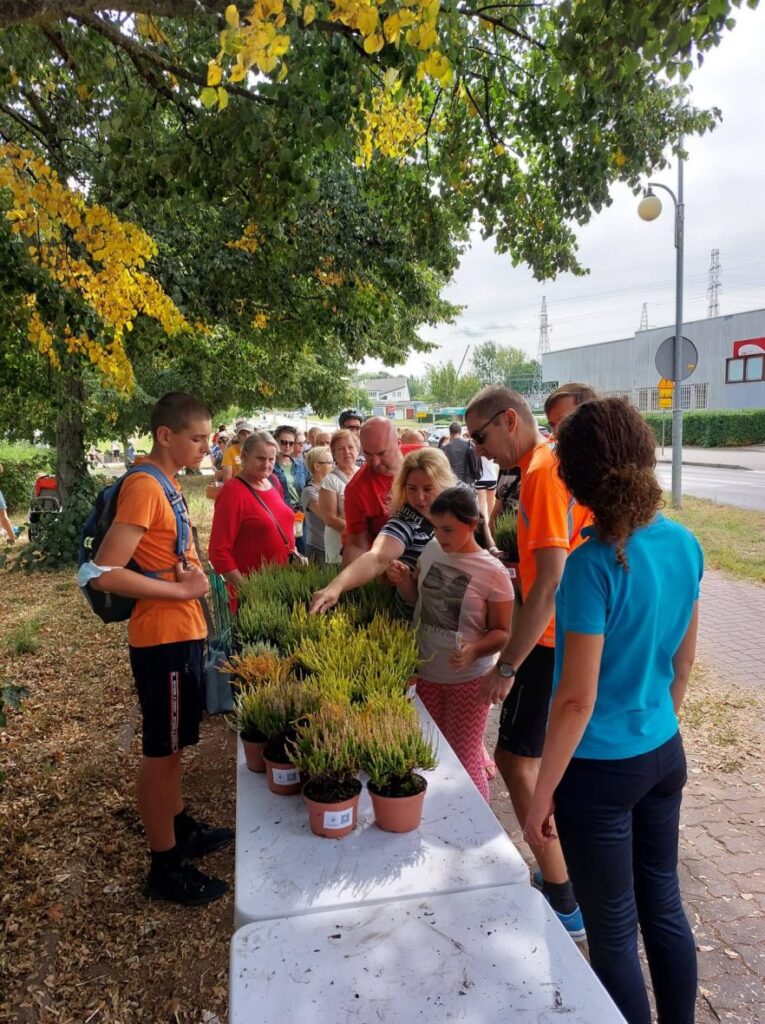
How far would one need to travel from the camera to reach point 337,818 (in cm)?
162

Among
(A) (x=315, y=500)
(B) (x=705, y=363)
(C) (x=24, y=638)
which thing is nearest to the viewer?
(A) (x=315, y=500)

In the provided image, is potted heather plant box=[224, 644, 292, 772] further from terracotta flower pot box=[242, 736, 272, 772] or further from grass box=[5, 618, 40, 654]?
grass box=[5, 618, 40, 654]

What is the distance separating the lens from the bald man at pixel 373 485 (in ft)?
11.9

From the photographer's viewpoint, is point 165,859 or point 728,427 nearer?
point 165,859

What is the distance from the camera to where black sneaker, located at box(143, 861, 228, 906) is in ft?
9.21

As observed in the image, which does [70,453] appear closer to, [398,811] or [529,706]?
[529,706]

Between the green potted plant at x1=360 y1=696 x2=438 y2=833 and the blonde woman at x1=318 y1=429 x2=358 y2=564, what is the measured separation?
9.64 ft

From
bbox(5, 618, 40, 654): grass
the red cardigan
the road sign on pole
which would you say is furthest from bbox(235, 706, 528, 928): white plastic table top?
the road sign on pole

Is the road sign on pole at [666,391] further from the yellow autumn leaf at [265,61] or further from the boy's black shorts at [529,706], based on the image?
the yellow autumn leaf at [265,61]

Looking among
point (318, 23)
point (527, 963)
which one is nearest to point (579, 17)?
point (318, 23)

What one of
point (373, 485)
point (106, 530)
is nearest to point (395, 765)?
point (106, 530)

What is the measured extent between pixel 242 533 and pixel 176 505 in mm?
1363

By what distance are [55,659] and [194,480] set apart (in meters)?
22.1

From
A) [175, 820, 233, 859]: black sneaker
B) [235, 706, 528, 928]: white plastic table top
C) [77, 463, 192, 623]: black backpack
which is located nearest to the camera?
[235, 706, 528, 928]: white plastic table top
